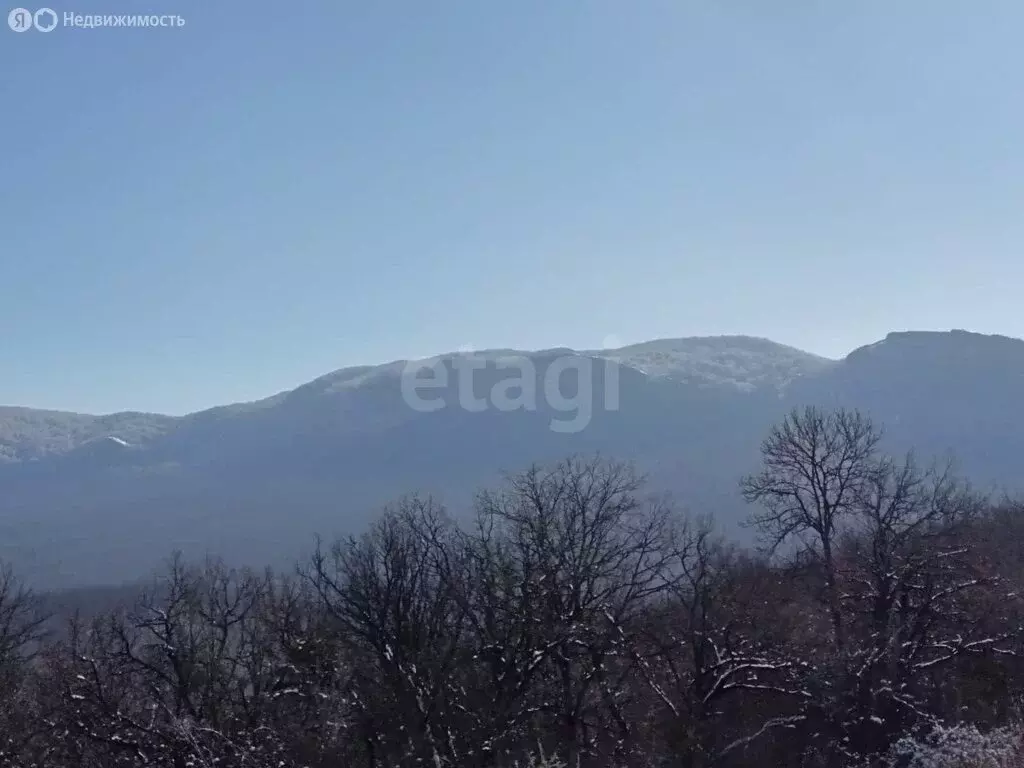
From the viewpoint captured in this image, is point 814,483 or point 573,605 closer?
point 573,605

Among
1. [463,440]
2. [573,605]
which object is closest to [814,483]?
[573,605]

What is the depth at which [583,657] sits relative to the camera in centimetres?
1877

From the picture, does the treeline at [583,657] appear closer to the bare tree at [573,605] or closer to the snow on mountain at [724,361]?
the bare tree at [573,605]

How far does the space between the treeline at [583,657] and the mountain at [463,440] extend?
42601 millimetres

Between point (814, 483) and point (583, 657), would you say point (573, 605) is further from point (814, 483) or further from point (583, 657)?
point (814, 483)

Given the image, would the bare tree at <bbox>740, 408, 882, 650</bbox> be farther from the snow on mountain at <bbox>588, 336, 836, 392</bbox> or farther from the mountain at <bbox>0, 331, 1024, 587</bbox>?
the snow on mountain at <bbox>588, 336, 836, 392</bbox>

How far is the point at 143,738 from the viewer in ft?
52.5

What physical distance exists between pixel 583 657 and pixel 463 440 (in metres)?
69.4

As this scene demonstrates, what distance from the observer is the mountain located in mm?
75562

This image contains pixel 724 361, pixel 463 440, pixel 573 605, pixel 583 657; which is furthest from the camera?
pixel 724 361

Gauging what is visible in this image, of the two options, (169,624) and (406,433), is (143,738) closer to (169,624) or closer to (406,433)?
(169,624)

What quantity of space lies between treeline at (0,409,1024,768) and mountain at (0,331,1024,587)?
4260cm

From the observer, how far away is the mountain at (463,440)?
7556 centimetres

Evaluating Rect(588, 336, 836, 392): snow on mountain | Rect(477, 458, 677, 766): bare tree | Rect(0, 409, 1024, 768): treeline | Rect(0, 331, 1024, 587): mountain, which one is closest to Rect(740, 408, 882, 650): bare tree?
Rect(0, 409, 1024, 768): treeline
